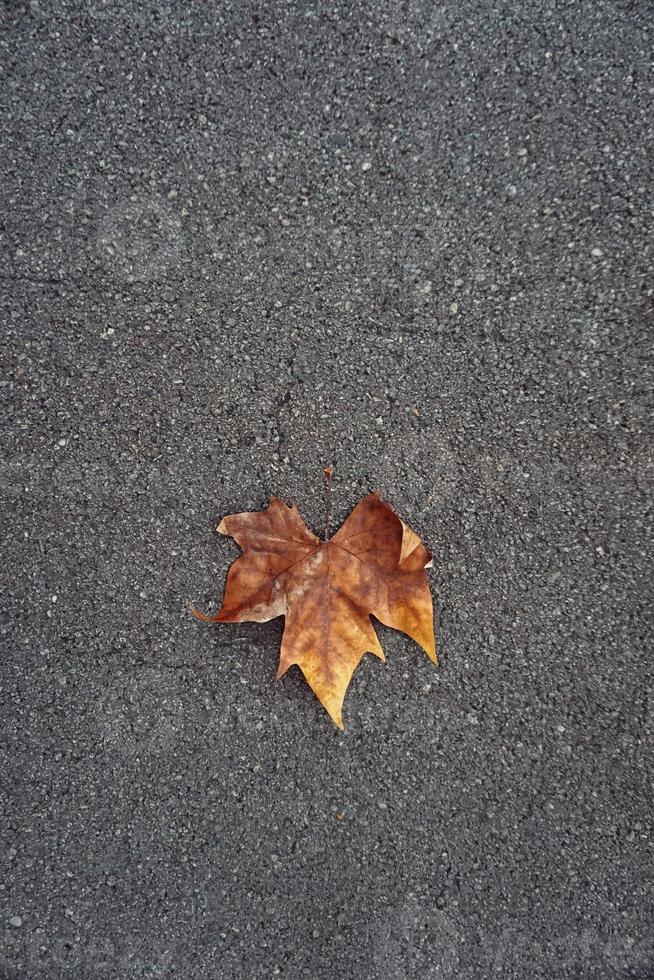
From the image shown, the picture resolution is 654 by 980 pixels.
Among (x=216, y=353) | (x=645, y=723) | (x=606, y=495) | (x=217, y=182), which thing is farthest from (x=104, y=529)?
(x=645, y=723)

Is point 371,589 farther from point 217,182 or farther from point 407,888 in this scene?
point 217,182

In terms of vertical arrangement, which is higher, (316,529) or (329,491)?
(329,491)

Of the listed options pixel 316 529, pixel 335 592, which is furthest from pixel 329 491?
pixel 335 592

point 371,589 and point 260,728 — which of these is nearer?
point 371,589

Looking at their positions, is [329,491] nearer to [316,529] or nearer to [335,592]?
[316,529]

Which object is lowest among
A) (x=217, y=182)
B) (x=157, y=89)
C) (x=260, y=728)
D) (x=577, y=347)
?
(x=260, y=728)
